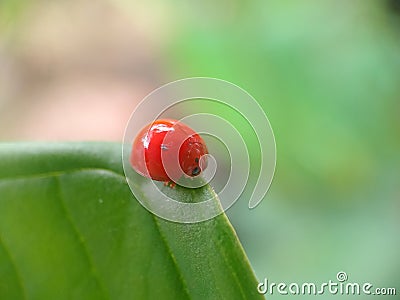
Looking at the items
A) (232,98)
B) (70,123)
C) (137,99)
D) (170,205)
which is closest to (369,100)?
(232,98)

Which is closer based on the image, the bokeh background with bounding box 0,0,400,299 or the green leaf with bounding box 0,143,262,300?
the green leaf with bounding box 0,143,262,300

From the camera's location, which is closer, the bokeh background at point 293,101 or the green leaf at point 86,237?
the green leaf at point 86,237

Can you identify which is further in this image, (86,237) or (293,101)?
(293,101)

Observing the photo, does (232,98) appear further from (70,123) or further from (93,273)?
(93,273)

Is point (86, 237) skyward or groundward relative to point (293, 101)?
skyward
